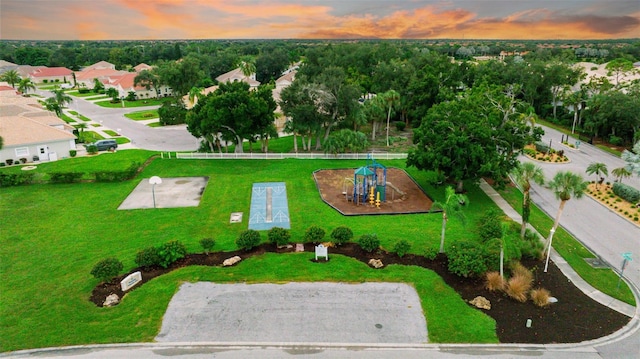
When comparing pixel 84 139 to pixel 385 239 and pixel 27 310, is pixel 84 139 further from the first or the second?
pixel 385 239

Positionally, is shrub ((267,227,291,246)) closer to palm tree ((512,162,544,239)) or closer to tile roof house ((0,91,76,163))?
palm tree ((512,162,544,239))

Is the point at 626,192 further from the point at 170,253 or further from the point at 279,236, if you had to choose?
the point at 170,253

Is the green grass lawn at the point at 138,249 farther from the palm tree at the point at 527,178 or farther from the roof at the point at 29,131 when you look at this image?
the roof at the point at 29,131

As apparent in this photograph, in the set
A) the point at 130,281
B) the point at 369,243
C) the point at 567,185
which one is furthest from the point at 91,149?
the point at 567,185

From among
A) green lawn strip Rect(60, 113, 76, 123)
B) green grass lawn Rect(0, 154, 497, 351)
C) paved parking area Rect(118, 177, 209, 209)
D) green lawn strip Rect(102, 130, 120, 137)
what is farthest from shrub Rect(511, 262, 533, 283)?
green lawn strip Rect(60, 113, 76, 123)

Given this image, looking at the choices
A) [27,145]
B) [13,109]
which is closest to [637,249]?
[27,145]

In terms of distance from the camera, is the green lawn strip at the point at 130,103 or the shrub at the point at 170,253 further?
the green lawn strip at the point at 130,103

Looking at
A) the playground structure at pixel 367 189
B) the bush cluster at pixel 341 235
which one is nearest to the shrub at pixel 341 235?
the bush cluster at pixel 341 235
